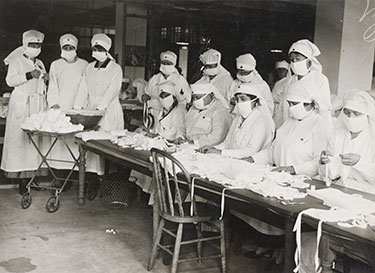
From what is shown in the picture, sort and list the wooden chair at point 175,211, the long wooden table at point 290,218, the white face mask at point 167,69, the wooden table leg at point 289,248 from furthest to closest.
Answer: the white face mask at point 167,69
the wooden chair at point 175,211
the wooden table leg at point 289,248
the long wooden table at point 290,218

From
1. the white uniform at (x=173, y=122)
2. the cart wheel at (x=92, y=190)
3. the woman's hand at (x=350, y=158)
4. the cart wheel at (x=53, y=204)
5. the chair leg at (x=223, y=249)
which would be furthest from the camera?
the cart wheel at (x=92, y=190)

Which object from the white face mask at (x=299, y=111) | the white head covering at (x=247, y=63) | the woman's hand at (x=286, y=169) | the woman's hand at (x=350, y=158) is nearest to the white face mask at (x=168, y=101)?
the white head covering at (x=247, y=63)

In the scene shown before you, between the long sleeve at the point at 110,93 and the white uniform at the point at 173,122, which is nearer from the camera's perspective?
the white uniform at the point at 173,122

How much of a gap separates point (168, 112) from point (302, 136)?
2.05m

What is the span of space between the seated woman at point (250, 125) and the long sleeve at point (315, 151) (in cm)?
63

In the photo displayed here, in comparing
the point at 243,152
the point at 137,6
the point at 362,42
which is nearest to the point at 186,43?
the point at 137,6

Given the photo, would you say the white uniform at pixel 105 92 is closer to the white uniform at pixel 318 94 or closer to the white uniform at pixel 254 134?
the white uniform at pixel 318 94

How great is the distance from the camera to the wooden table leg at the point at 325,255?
2.59 m

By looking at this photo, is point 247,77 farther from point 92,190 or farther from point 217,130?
point 92,190

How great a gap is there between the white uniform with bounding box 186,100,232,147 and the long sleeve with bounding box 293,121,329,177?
1.34m

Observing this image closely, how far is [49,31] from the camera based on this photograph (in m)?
11.9

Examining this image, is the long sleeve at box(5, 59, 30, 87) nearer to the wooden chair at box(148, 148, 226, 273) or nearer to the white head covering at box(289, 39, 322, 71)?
the wooden chair at box(148, 148, 226, 273)

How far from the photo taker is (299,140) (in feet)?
13.5

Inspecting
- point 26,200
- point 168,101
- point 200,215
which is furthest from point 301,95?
point 26,200
